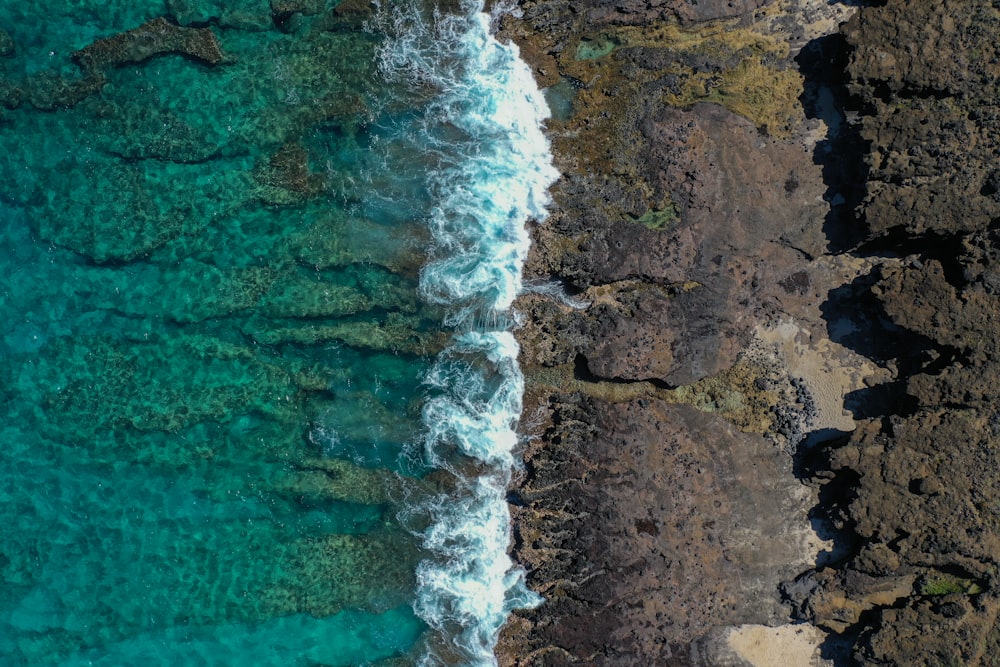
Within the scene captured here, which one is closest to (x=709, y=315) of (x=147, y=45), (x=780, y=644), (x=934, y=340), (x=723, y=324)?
(x=723, y=324)

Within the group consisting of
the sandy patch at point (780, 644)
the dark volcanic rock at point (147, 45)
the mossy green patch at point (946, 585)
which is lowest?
the sandy patch at point (780, 644)

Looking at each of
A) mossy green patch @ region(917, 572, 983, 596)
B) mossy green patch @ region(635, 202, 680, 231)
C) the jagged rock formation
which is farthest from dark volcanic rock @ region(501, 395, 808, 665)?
mossy green patch @ region(635, 202, 680, 231)

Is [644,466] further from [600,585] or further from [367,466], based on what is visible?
[367,466]

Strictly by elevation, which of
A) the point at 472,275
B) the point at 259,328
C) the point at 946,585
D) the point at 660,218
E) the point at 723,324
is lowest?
the point at 946,585

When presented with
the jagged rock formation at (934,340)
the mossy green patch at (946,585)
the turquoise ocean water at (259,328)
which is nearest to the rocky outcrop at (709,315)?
the jagged rock formation at (934,340)

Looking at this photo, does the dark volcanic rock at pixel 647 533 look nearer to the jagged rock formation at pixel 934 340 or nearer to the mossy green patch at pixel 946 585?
the jagged rock formation at pixel 934 340

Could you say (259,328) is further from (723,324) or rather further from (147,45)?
(723,324)

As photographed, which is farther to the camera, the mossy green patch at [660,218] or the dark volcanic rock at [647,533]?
the mossy green patch at [660,218]

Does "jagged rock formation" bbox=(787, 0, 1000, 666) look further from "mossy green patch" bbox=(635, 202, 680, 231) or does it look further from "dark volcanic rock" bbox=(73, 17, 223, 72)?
"dark volcanic rock" bbox=(73, 17, 223, 72)
